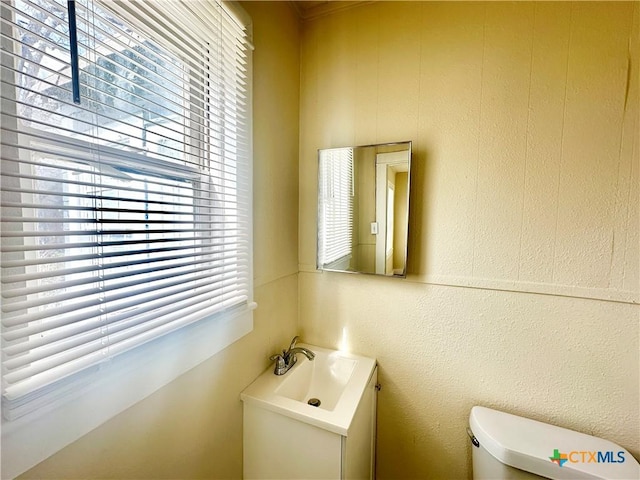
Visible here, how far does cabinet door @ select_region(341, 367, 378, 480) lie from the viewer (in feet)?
3.05

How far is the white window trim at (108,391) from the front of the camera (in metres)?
0.48

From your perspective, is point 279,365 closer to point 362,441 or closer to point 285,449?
point 285,449

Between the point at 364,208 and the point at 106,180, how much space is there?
100cm

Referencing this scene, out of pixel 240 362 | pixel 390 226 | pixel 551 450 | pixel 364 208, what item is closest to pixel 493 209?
pixel 390 226

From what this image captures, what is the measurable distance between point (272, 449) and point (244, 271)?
2.36 ft

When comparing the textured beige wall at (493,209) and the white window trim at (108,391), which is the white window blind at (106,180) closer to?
the white window trim at (108,391)

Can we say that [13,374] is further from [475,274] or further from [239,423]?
[475,274]

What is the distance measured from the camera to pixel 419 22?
1.17 metres

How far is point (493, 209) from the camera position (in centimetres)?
109

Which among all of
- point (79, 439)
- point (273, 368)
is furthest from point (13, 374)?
point (273, 368)

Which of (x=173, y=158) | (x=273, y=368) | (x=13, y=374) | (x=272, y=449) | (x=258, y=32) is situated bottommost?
(x=272, y=449)

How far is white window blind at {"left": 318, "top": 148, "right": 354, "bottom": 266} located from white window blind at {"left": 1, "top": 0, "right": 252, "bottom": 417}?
55 cm

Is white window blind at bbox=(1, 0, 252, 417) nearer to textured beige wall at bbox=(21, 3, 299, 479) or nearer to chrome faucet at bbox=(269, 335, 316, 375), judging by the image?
textured beige wall at bbox=(21, 3, 299, 479)

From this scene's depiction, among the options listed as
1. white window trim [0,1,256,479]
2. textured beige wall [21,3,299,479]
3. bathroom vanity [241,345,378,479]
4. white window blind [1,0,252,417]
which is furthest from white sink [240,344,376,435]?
white window blind [1,0,252,417]
